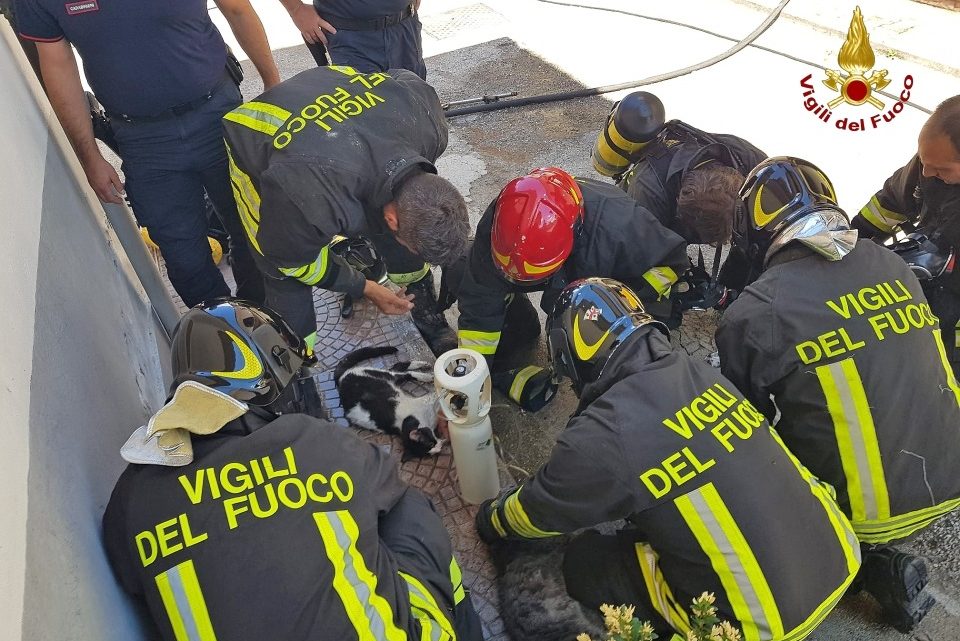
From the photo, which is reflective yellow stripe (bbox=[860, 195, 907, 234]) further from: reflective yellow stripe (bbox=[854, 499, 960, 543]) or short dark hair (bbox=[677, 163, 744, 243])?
reflective yellow stripe (bbox=[854, 499, 960, 543])

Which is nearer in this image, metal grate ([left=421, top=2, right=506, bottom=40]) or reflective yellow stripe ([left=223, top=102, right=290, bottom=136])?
reflective yellow stripe ([left=223, top=102, right=290, bottom=136])

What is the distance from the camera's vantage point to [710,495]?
1.82 meters

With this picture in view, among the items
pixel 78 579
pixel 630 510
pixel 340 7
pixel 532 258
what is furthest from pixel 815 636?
pixel 340 7

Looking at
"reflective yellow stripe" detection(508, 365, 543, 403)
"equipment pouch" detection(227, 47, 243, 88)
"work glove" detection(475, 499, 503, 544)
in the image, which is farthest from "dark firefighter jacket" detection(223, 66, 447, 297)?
"work glove" detection(475, 499, 503, 544)

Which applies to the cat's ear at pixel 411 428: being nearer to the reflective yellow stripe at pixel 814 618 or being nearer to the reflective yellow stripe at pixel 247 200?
the reflective yellow stripe at pixel 247 200

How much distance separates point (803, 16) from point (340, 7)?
5.09 m

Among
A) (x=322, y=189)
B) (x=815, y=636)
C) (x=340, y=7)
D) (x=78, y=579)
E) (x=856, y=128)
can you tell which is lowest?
(x=815, y=636)

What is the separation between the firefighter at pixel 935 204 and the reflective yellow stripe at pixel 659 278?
122 cm

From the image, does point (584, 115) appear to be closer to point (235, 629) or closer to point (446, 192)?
point (446, 192)

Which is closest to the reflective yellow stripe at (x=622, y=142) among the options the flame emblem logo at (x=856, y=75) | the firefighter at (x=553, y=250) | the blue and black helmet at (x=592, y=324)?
the firefighter at (x=553, y=250)

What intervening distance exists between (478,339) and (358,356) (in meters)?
0.75

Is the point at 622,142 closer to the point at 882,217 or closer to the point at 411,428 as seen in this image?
the point at 882,217

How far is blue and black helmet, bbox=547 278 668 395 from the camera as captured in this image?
2.13 metres

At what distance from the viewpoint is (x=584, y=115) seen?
18.5ft
